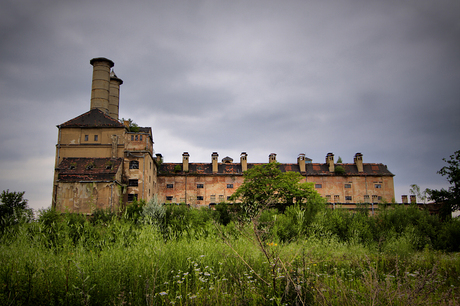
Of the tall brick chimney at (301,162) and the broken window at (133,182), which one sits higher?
the tall brick chimney at (301,162)

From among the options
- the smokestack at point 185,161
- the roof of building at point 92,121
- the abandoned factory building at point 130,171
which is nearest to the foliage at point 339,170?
the abandoned factory building at point 130,171

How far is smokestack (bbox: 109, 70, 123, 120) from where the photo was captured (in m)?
42.2

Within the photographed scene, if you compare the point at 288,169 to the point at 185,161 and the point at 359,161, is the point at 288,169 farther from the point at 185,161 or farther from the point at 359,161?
the point at 185,161

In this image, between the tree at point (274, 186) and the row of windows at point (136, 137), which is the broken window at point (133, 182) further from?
the tree at point (274, 186)

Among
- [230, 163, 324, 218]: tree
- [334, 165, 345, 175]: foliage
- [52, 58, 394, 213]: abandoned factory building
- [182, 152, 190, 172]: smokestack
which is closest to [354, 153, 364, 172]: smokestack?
[52, 58, 394, 213]: abandoned factory building

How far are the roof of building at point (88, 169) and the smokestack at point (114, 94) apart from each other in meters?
11.0

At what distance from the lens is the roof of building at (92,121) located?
3503cm

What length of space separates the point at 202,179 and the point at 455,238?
1233 inches

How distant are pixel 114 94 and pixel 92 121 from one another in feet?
28.6

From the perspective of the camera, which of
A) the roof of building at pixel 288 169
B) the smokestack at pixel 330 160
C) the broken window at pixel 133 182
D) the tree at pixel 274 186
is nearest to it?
the tree at pixel 274 186

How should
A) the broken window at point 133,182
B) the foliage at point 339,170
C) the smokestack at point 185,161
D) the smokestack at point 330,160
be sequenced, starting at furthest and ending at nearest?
the smokestack at point 330,160, the foliage at point 339,170, the smokestack at point 185,161, the broken window at point 133,182

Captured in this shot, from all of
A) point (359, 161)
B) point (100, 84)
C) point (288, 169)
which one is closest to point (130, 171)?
point (100, 84)

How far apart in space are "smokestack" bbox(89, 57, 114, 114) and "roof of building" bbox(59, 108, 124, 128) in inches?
97.3

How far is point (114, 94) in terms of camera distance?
42.8 meters
